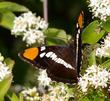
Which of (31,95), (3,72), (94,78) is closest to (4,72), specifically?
(3,72)

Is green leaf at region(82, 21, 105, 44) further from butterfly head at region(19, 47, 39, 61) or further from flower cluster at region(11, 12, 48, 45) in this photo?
flower cluster at region(11, 12, 48, 45)

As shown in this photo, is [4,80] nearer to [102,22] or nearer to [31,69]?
[102,22]

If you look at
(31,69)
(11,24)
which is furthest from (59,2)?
(11,24)

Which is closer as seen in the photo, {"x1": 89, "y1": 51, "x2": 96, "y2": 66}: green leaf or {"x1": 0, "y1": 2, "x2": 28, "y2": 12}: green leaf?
{"x1": 89, "y1": 51, "x2": 96, "y2": 66}: green leaf

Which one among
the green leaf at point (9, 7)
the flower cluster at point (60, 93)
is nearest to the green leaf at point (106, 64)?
the flower cluster at point (60, 93)

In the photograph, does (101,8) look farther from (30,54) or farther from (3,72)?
(3,72)

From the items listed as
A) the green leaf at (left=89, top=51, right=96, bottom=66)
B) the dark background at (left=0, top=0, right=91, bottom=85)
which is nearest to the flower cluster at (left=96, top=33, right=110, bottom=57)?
the green leaf at (left=89, top=51, right=96, bottom=66)
